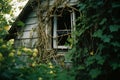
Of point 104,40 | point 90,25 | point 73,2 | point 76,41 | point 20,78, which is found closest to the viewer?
point 20,78

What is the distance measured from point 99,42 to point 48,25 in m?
3.33

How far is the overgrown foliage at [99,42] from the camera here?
462 centimetres

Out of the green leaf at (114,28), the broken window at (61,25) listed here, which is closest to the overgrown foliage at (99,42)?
the green leaf at (114,28)

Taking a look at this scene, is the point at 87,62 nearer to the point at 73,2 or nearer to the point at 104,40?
the point at 104,40

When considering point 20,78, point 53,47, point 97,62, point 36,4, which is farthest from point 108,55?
point 36,4

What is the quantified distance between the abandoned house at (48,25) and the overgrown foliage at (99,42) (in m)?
2.09

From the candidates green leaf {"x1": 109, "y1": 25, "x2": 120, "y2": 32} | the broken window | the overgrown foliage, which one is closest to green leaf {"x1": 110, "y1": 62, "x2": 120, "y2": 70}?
the overgrown foliage

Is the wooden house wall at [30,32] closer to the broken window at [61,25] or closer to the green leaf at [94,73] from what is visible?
the broken window at [61,25]

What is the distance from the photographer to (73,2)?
7.60 meters

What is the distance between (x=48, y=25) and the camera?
8031mm

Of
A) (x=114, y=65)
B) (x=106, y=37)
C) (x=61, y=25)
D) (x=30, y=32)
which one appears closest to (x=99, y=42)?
(x=106, y=37)

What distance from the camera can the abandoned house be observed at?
7668 mm

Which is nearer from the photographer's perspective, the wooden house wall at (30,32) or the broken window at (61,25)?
the broken window at (61,25)

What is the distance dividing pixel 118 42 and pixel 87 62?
2.46ft
